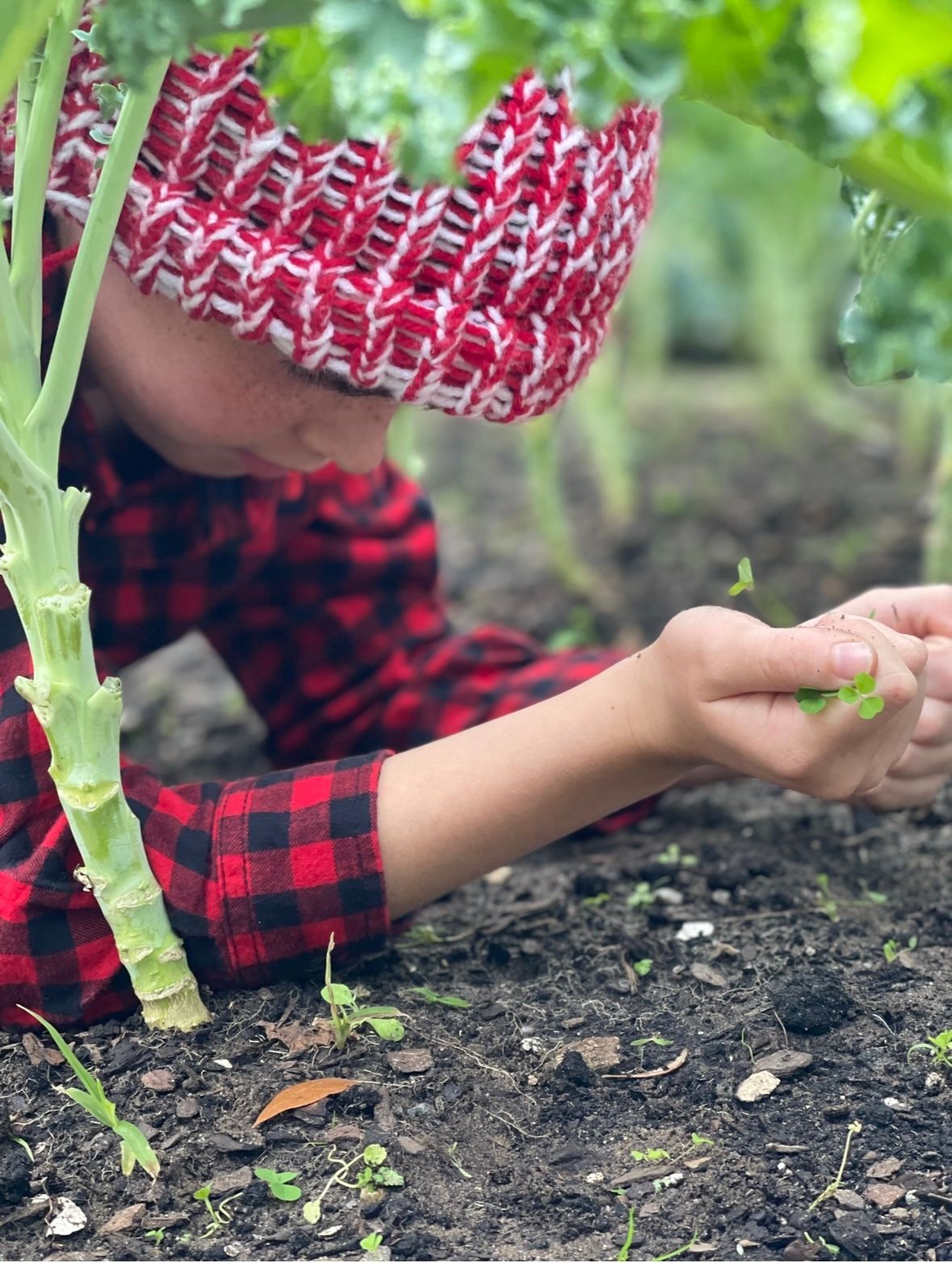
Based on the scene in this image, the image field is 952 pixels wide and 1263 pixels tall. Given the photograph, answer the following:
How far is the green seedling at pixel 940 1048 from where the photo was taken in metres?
1.12

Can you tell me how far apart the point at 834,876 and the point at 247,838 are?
0.65m

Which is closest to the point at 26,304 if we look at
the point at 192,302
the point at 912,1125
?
the point at 192,302

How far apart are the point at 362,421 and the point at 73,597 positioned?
0.43 meters

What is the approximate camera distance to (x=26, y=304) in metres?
1.03

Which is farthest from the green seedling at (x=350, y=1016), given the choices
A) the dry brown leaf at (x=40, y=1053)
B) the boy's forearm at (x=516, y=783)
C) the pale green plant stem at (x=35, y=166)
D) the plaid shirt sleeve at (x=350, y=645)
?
the plaid shirt sleeve at (x=350, y=645)

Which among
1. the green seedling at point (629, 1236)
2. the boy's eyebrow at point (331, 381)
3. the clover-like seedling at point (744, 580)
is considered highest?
the boy's eyebrow at point (331, 381)

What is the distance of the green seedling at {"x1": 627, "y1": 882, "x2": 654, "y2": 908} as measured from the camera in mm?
1438

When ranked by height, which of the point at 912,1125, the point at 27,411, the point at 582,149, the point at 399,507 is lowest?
the point at 912,1125

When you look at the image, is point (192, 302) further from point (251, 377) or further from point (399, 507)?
point (399, 507)

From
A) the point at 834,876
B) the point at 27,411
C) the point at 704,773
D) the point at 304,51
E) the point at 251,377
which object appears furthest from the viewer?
the point at 704,773

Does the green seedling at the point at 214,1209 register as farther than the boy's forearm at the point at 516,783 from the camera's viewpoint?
No

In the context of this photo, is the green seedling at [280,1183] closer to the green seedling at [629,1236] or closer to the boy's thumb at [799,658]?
the green seedling at [629,1236]

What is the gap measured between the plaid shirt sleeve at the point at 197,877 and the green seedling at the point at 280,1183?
225 mm

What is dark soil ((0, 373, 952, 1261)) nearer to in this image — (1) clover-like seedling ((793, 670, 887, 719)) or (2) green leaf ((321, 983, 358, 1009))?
(2) green leaf ((321, 983, 358, 1009))
